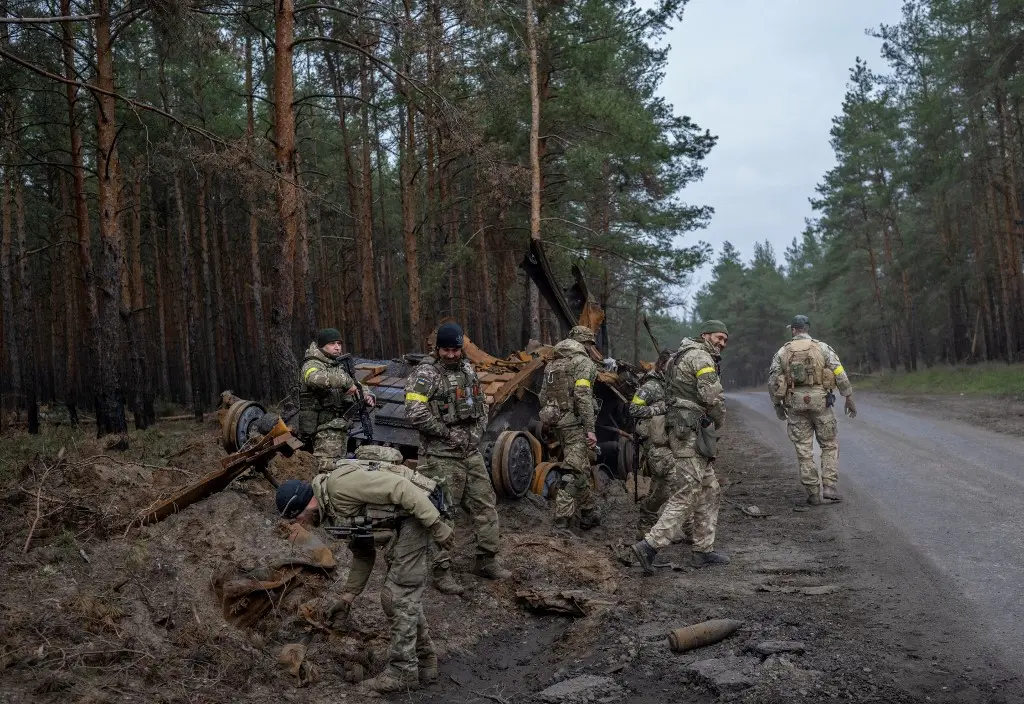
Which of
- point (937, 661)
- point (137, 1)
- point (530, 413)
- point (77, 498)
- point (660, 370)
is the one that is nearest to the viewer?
point (937, 661)

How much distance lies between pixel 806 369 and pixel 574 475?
317 cm

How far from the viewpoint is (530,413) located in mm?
11836

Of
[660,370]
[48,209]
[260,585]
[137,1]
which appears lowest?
[260,585]

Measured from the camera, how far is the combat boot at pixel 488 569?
282 inches

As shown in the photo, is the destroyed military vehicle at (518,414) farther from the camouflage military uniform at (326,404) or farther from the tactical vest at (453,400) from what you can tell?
the tactical vest at (453,400)

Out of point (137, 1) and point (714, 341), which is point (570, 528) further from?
point (137, 1)

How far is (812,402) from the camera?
988 cm

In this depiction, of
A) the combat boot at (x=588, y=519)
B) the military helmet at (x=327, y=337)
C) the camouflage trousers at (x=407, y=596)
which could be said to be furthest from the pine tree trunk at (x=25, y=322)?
the camouflage trousers at (x=407, y=596)

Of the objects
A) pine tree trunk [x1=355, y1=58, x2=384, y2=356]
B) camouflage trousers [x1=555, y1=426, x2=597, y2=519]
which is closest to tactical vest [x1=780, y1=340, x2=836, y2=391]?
camouflage trousers [x1=555, y1=426, x2=597, y2=519]

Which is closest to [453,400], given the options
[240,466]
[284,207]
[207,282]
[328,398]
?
[328,398]

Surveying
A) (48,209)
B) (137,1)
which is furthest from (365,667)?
(48,209)

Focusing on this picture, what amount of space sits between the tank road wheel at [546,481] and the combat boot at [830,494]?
321 centimetres

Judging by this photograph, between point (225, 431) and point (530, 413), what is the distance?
416cm

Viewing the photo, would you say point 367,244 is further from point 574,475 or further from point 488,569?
point 488,569
